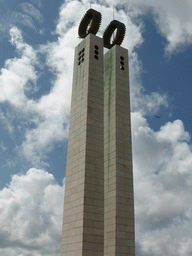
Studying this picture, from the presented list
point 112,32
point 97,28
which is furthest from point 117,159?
point 112,32

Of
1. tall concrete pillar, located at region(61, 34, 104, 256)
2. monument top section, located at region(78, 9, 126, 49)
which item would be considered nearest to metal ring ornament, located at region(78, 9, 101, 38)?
monument top section, located at region(78, 9, 126, 49)

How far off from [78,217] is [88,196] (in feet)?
8.48

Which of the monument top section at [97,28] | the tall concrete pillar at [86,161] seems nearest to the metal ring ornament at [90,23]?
the monument top section at [97,28]

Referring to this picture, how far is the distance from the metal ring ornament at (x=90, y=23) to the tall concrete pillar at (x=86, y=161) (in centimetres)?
315

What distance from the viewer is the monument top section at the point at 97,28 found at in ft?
153

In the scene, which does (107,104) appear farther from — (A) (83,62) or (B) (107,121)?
(A) (83,62)

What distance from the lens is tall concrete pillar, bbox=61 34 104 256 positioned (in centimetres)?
3416

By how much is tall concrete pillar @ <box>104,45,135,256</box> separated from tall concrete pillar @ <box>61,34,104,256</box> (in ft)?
5.67

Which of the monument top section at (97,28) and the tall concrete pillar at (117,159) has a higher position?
the monument top section at (97,28)

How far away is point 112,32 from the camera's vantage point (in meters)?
50.3

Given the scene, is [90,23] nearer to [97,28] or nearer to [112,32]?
[97,28]

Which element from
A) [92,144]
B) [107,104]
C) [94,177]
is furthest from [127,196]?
[107,104]

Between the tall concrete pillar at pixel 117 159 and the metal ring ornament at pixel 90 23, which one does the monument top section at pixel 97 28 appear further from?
the tall concrete pillar at pixel 117 159

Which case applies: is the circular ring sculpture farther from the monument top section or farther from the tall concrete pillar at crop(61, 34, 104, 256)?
the tall concrete pillar at crop(61, 34, 104, 256)
